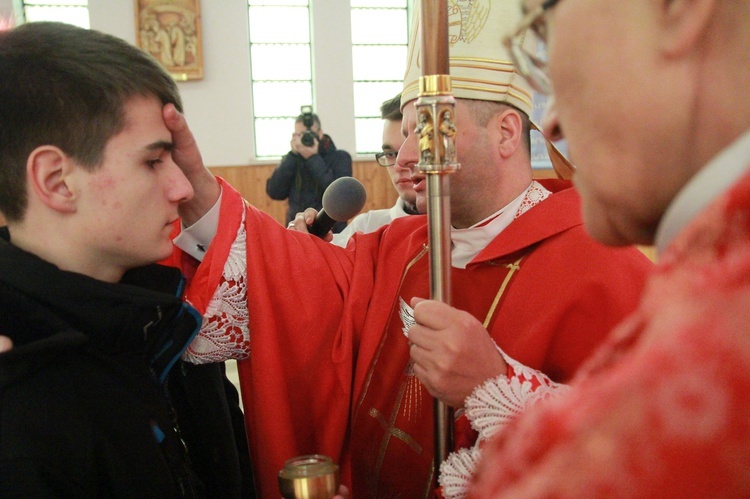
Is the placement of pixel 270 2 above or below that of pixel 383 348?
above

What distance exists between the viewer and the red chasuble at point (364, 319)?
172 centimetres

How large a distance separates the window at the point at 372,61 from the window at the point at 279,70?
79cm

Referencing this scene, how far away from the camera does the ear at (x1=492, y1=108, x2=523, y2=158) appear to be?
2047 mm

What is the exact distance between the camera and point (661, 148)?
2.17 feet

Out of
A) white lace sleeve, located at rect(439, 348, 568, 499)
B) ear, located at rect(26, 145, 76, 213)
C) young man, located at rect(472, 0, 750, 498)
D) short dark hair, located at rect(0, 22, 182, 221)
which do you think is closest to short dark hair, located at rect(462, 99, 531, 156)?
white lace sleeve, located at rect(439, 348, 568, 499)

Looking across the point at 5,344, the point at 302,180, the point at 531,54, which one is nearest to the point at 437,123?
the point at 531,54

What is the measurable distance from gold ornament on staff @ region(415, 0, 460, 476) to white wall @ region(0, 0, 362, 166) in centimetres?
897

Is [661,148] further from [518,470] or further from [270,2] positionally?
[270,2]

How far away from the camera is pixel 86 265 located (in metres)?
1.45

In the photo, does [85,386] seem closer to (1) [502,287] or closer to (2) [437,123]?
(2) [437,123]

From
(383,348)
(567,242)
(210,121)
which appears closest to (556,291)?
(567,242)

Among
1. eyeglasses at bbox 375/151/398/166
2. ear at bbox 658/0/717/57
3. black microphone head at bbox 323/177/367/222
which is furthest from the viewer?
eyeglasses at bbox 375/151/398/166

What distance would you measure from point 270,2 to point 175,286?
378 inches

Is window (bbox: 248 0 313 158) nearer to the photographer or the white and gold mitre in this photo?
the photographer
